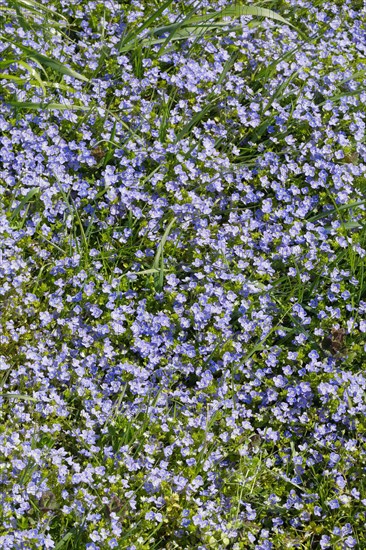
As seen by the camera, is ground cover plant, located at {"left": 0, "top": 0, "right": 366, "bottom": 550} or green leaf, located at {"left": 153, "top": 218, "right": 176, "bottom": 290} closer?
ground cover plant, located at {"left": 0, "top": 0, "right": 366, "bottom": 550}

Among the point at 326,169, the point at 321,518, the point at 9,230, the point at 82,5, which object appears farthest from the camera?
the point at 82,5

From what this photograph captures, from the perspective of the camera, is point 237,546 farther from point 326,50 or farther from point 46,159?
point 326,50

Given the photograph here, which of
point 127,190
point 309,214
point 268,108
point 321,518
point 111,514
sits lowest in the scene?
point 111,514

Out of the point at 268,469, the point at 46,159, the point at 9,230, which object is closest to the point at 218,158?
the point at 46,159

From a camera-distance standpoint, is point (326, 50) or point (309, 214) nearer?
point (309, 214)

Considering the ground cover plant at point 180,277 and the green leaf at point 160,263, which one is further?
the green leaf at point 160,263

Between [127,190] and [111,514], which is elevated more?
[127,190]

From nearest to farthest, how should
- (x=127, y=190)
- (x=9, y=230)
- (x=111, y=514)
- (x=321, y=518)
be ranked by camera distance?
(x=111, y=514)
(x=321, y=518)
(x=9, y=230)
(x=127, y=190)
